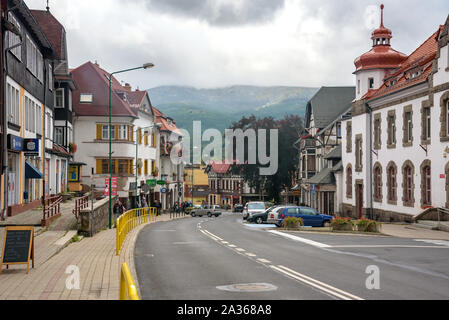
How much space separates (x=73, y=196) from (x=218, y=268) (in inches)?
1414

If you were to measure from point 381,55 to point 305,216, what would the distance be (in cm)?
1558

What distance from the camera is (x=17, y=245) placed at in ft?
46.5

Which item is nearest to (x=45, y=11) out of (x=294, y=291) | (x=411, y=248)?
(x=411, y=248)

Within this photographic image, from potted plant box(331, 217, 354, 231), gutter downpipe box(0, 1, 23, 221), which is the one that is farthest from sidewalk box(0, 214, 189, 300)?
potted plant box(331, 217, 354, 231)

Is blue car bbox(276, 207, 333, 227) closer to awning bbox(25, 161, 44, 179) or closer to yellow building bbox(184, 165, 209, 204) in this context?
awning bbox(25, 161, 44, 179)

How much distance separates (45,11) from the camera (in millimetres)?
46375

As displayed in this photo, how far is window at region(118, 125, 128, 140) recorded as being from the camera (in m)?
63.3

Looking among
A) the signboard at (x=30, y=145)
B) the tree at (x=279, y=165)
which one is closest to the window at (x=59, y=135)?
the signboard at (x=30, y=145)

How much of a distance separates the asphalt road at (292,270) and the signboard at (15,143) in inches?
350

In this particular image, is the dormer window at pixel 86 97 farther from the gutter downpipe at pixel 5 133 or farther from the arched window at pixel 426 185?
the arched window at pixel 426 185

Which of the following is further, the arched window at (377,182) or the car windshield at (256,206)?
the car windshield at (256,206)

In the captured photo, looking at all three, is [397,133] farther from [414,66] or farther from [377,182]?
[377,182]

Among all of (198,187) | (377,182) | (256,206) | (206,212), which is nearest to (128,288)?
(377,182)

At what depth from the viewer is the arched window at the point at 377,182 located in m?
42.5
